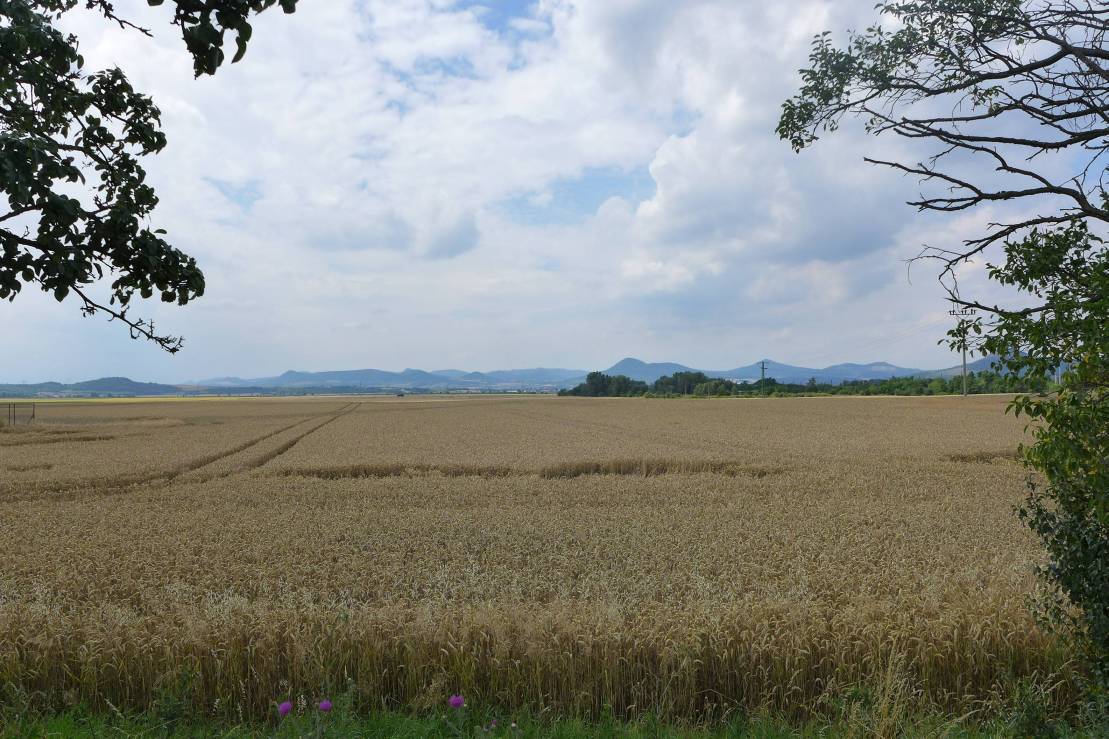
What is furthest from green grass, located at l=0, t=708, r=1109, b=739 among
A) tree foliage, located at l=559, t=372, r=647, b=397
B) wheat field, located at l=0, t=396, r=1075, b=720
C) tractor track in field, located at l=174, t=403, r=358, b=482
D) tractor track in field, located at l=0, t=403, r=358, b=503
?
tree foliage, located at l=559, t=372, r=647, b=397

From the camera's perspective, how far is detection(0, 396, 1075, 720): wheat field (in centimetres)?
628

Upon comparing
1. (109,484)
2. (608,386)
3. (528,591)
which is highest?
(608,386)

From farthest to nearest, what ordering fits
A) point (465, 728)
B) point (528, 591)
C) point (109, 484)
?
point (109, 484), point (528, 591), point (465, 728)

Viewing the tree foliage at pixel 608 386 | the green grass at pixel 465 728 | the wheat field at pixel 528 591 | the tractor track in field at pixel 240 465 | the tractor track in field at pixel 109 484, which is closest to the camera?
the green grass at pixel 465 728

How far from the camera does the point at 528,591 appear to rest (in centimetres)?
909

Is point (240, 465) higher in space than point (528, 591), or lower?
lower

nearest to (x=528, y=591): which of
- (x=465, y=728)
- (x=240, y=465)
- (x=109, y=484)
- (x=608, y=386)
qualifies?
(x=465, y=728)

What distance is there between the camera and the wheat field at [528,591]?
6277 mm

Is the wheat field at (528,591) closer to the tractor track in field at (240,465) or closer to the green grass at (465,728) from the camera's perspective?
the green grass at (465,728)

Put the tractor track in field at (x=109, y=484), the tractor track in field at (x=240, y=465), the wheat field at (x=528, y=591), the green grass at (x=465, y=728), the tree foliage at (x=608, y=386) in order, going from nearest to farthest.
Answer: the green grass at (x=465, y=728) < the wheat field at (x=528, y=591) < the tractor track in field at (x=109, y=484) < the tractor track in field at (x=240, y=465) < the tree foliage at (x=608, y=386)

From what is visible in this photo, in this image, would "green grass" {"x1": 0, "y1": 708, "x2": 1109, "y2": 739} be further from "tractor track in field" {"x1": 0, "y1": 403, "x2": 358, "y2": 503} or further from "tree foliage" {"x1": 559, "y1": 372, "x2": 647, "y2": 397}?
"tree foliage" {"x1": 559, "y1": 372, "x2": 647, "y2": 397}

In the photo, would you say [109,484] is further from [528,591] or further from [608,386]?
[608,386]

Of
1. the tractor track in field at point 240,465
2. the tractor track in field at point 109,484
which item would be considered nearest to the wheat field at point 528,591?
the tractor track in field at point 109,484

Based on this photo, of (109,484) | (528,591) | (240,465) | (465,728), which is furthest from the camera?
(240,465)
